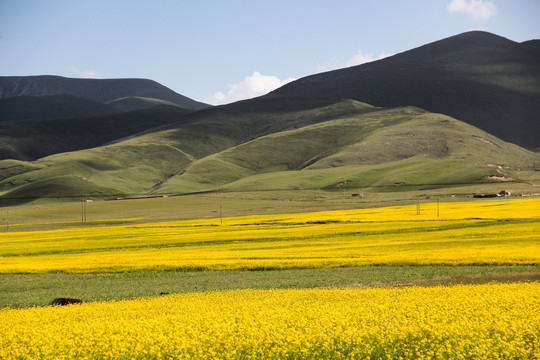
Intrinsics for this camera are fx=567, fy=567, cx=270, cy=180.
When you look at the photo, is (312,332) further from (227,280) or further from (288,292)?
(227,280)

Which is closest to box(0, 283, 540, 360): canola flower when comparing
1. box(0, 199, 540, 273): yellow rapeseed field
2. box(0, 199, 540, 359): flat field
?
box(0, 199, 540, 359): flat field

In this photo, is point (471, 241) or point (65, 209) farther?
point (65, 209)

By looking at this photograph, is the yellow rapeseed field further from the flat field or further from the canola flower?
the canola flower

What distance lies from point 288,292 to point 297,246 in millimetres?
27448

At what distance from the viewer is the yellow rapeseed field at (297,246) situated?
41.7 m

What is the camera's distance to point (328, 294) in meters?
26.3

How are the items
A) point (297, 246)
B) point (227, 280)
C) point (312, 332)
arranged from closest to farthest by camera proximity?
point (312, 332), point (227, 280), point (297, 246)

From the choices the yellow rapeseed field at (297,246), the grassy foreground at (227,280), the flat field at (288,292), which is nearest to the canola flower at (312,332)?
the flat field at (288,292)

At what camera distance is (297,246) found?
5531cm

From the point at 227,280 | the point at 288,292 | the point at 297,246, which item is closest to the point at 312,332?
the point at 288,292

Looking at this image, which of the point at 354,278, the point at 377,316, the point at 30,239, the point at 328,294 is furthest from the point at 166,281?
the point at 30,239

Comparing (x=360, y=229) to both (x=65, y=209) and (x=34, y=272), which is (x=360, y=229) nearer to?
(x=34, y=272)

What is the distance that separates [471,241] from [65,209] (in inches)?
5226

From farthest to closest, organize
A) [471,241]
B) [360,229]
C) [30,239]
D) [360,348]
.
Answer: [30,239] < [360,229] < [471,241] < [360,348]
